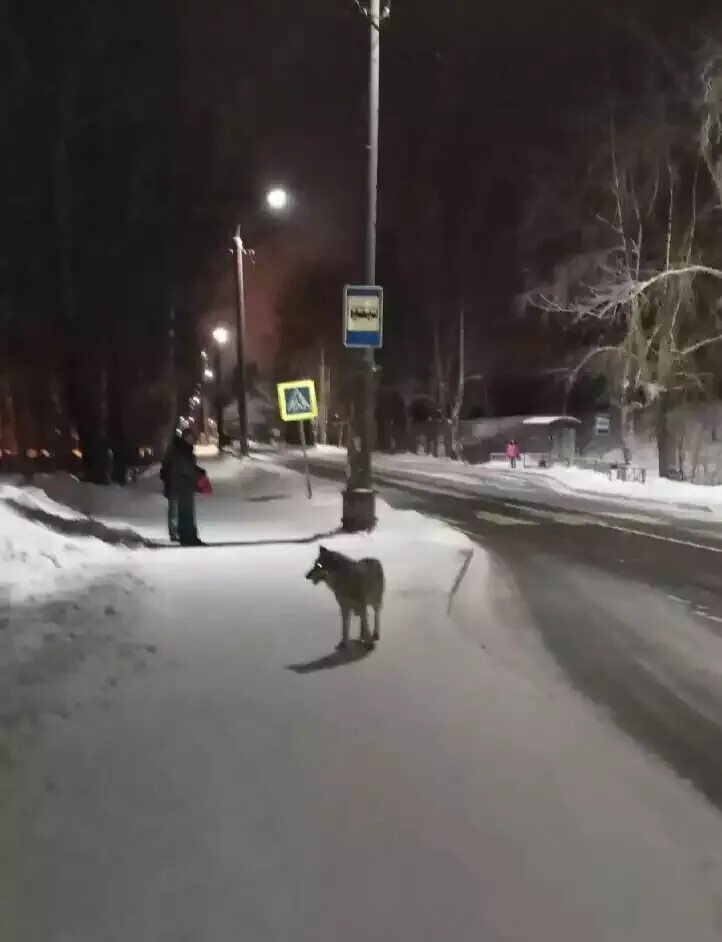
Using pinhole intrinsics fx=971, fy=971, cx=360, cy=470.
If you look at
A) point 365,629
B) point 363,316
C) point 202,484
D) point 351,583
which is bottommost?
point 365,629

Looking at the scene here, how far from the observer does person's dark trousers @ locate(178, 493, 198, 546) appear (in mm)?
13773

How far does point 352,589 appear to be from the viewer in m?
7.67

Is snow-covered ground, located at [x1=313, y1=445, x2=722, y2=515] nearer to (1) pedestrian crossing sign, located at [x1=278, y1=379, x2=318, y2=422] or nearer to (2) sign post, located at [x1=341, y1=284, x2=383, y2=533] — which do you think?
(1) pedestrian crossing sign, located at [x1=278, y1=379, x2=318, y2=422]

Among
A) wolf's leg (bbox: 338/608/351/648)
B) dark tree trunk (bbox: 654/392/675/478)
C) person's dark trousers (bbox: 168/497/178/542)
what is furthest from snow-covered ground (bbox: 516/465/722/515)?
wolf's leg (bbox: 338/608/351/648)

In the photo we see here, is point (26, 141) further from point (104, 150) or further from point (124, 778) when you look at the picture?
point (124, 778)

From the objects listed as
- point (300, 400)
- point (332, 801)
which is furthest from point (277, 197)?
point (332, 801)

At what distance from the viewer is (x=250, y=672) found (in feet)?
23.3

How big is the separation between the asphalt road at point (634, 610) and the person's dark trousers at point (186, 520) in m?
4.34

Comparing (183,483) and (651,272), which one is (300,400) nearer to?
(183,483)

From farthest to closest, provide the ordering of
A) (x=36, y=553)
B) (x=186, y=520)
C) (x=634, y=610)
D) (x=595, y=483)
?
(x=595, y=483) < (x=186, y=520) < (x=36, y=553) < (x=634, y=610)

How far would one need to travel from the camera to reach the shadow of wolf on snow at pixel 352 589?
25.2 ft

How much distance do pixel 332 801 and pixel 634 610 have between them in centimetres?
621

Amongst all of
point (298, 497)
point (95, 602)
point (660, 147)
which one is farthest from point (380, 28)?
point (660, 147)

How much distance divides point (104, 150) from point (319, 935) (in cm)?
2247
